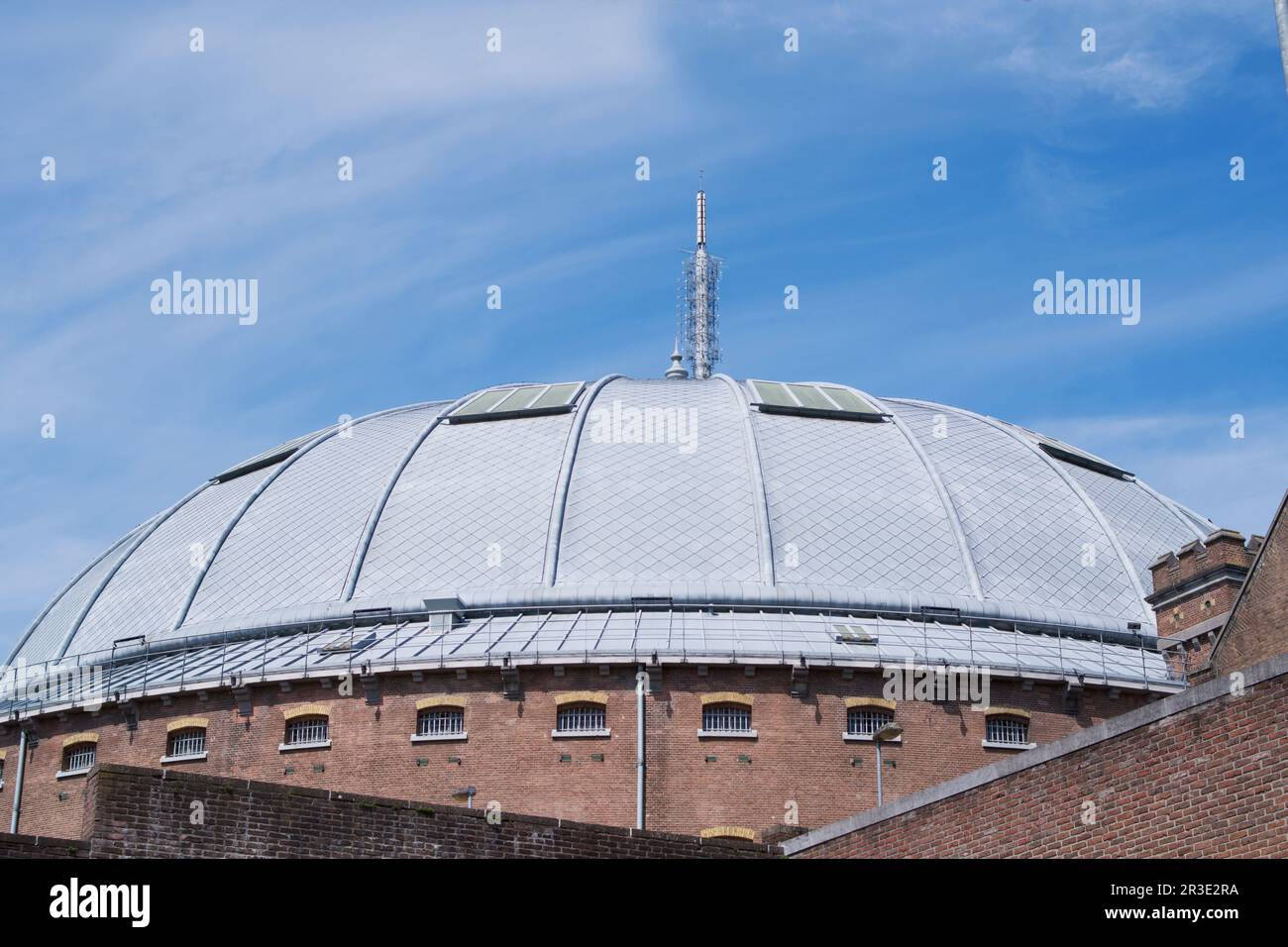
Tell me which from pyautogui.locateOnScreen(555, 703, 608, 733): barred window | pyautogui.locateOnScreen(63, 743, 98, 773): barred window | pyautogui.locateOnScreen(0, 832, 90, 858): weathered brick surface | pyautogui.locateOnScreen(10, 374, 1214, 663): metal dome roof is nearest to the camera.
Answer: pyautogui.locateOnScreen(0, 832, 90, 858): weathered brick surface

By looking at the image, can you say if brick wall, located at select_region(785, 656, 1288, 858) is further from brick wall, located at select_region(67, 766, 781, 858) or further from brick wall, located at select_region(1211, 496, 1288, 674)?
brick wall, located at select_region(1211, 496, 1288, 674)

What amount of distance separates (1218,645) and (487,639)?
1759 centimetres

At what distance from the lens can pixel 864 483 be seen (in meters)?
50.0

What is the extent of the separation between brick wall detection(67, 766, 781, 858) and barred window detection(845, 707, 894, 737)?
17.2m

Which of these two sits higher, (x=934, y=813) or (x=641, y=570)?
(x=641, y=570)

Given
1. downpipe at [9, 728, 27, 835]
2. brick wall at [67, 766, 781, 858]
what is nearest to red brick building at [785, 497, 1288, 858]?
brick wall at [67, 766, 781, 858]

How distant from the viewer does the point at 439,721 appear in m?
42.2

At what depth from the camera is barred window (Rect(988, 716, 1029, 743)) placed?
4238 centimetres

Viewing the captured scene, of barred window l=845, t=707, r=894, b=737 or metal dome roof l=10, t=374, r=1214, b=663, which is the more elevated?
metal dome roof l=10, t=374, r=1214, b=663

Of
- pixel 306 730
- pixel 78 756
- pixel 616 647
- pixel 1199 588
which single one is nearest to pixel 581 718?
pixel 616 647

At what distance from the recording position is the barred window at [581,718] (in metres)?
41.3

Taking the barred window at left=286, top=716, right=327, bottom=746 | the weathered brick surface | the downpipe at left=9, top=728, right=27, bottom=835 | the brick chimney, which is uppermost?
the brick chimney
